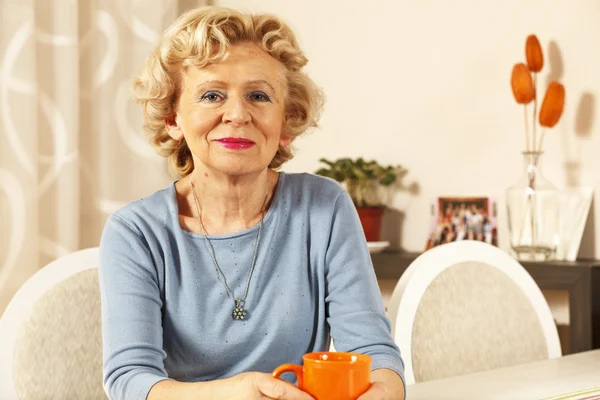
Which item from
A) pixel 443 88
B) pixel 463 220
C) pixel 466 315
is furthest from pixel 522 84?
pixel 466 315

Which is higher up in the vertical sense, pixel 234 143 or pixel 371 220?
pixel 234 143

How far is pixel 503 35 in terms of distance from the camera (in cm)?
257

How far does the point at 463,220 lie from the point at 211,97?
154 cm

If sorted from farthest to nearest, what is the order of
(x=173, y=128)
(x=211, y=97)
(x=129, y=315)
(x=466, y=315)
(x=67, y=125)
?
(x=67, y=125), (x=466, y=315), (x=173, y=128), (x=211, y=97), (x=129, y=315)

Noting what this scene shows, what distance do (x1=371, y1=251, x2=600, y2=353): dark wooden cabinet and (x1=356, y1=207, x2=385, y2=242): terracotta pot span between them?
59 cm

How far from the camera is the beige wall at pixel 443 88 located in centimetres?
243

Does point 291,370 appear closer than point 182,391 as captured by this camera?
Yes

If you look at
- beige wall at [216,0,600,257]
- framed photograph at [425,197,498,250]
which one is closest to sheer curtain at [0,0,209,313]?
beige wall at [216,0,600,257]

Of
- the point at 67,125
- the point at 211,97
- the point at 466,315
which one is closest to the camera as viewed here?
the point at 211,97

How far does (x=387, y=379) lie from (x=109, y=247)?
0.47 metres

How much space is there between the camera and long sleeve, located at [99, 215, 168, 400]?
110 cm

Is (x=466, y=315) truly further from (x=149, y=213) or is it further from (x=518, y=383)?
(x=149, y=213)

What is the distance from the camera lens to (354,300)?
1255 millimetres

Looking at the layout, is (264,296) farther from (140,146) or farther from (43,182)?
(140,146)
